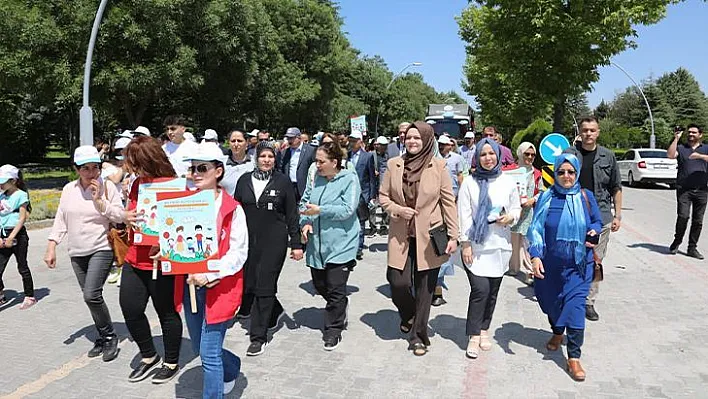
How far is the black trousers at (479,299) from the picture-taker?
4.73 m

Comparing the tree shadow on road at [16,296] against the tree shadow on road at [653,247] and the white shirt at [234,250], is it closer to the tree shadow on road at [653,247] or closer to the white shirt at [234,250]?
the white shirt at [234,250]

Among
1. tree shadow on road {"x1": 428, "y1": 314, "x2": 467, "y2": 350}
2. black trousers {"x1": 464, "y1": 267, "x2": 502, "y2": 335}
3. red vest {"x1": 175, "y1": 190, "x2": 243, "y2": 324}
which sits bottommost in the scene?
tree shadow on road {"x1": 428, "y1": 314, "x2": 467, "y2": 350}

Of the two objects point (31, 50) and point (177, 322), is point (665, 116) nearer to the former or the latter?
point (31, 50)

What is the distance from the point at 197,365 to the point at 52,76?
1605 centimetres

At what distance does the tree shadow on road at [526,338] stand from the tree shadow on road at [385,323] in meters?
0.96

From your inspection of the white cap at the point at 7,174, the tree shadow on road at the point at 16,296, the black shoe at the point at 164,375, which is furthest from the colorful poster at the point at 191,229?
the tree shadow on road at the point at 16,296

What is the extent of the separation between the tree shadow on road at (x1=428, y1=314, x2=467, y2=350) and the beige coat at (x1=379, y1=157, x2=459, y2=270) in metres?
0.93

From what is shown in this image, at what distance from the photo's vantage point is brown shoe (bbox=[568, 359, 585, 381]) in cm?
425

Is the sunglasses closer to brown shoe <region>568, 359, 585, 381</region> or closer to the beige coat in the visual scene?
the beige coat

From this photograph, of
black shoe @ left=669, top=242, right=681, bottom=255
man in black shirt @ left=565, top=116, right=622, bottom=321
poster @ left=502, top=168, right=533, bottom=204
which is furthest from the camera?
black shoe @ left=669, top=242, right=681, bottom=255

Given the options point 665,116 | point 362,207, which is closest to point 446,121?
point 362,207

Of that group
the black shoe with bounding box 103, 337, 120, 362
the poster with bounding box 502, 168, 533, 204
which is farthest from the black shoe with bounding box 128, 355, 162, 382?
the poster with bounding box 502, 168, 533, 204

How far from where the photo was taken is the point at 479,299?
474 cm

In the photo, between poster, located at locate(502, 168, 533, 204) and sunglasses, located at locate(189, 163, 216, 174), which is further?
poster, located at locate(502, 168, 533, 204)
